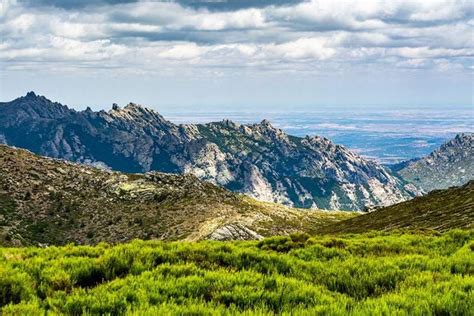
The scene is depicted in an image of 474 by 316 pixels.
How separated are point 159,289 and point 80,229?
72.3 m

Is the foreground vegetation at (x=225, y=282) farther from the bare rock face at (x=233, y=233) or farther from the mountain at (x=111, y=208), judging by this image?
the mountain at (x=111, y=208)

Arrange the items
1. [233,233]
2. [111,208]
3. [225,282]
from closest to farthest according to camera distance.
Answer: [225,282]
[233,233]
[111,208]

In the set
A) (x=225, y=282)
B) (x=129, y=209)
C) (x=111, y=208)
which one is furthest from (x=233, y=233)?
(x=225, y=282)

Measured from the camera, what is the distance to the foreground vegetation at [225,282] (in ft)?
29.6

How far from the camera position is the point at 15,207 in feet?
256

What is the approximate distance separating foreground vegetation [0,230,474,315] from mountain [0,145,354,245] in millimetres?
50840

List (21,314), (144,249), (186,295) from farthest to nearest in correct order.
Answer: (144,249)
(186,295)
(21,314)

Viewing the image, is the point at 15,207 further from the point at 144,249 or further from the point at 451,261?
A: the point at 451,261

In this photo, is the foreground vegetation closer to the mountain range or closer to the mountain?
the mountain range

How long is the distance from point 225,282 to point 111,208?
81143mm

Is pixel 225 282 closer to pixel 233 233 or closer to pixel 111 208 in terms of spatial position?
pixel 233 233

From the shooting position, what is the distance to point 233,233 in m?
69.1

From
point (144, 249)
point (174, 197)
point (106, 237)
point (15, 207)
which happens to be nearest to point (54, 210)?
point (15, 207)

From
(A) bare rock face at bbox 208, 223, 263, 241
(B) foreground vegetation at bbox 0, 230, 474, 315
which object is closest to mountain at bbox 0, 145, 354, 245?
(A) bare rock face at bbox 208, 223, 263, 241
